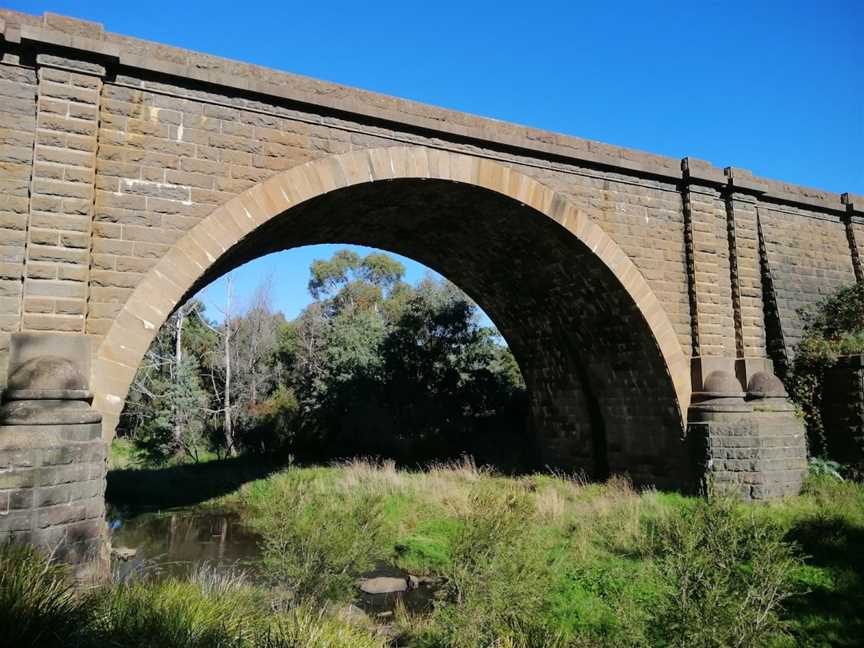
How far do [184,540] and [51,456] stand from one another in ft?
17.9

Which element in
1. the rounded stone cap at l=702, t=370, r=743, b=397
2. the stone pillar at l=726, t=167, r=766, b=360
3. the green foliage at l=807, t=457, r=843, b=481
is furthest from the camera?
the stone pillar at l=726, t=167, r=766, b=360

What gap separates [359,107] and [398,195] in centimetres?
164

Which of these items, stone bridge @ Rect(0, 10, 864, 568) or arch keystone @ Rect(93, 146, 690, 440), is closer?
stone bridge @ Rect(0, 10, 864, 568)

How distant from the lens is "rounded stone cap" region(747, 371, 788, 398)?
1058 cm

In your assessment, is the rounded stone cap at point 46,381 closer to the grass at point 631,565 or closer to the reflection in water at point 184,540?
the grass at point 631,565

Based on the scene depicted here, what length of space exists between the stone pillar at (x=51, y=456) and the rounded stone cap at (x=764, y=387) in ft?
32.1

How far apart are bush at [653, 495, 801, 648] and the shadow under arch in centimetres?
574

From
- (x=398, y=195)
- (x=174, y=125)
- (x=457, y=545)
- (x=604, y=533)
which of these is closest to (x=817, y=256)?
(x=604, y=533)

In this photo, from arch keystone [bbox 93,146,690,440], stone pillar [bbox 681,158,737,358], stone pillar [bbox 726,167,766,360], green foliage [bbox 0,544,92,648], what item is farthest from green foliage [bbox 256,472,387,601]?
stone pillar [bbox 726,167,766,360]

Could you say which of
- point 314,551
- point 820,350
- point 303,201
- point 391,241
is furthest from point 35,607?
point 820,350

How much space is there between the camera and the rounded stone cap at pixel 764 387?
1058cm

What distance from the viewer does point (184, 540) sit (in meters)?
10.7

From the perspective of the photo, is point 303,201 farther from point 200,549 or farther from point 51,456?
point 200,549

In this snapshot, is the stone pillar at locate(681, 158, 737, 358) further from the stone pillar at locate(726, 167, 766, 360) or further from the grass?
the grass
